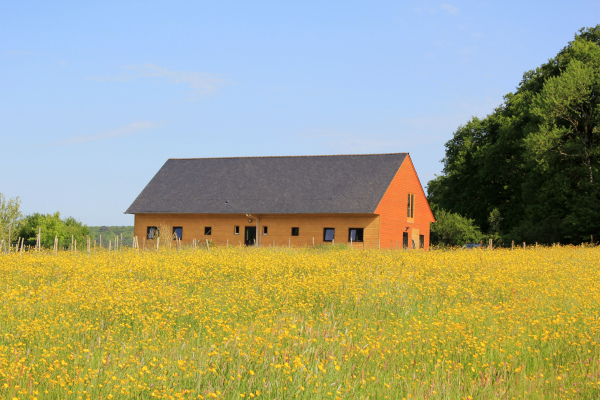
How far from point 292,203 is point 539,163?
1683cm

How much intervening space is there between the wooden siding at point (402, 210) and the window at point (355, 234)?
4.40 feet

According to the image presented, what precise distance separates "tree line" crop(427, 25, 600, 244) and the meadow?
87.3ft

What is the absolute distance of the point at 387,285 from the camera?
38.1 ft

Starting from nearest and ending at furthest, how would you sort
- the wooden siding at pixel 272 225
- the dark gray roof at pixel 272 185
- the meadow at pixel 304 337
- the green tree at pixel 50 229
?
the meadow at pixel 304 337 < the wooden siding at pixel 272 225 < the dark gray roof at pixel 272 185 < the green tree at pixel 50 229

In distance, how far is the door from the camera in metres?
40.4

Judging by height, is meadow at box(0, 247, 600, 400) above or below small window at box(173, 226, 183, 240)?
below

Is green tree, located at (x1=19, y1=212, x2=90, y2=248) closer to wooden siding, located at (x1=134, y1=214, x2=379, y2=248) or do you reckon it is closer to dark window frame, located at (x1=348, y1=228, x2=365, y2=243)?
wooden siding, located at (x1=134, y1=214, x2=379, y2=248)

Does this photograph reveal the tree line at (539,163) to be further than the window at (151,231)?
No

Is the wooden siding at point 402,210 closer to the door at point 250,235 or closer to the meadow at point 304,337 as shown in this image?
the door at point 250,235

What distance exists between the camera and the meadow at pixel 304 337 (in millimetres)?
5535

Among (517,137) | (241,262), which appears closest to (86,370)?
(241,262)

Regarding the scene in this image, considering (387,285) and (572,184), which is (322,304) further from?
(572,184)

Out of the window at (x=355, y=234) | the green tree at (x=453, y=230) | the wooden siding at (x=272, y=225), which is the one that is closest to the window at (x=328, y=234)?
the wooden siding at (x=272, y=225)

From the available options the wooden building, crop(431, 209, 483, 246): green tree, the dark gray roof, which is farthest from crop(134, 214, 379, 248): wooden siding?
crop(431, 209, 483, 246): green tree
